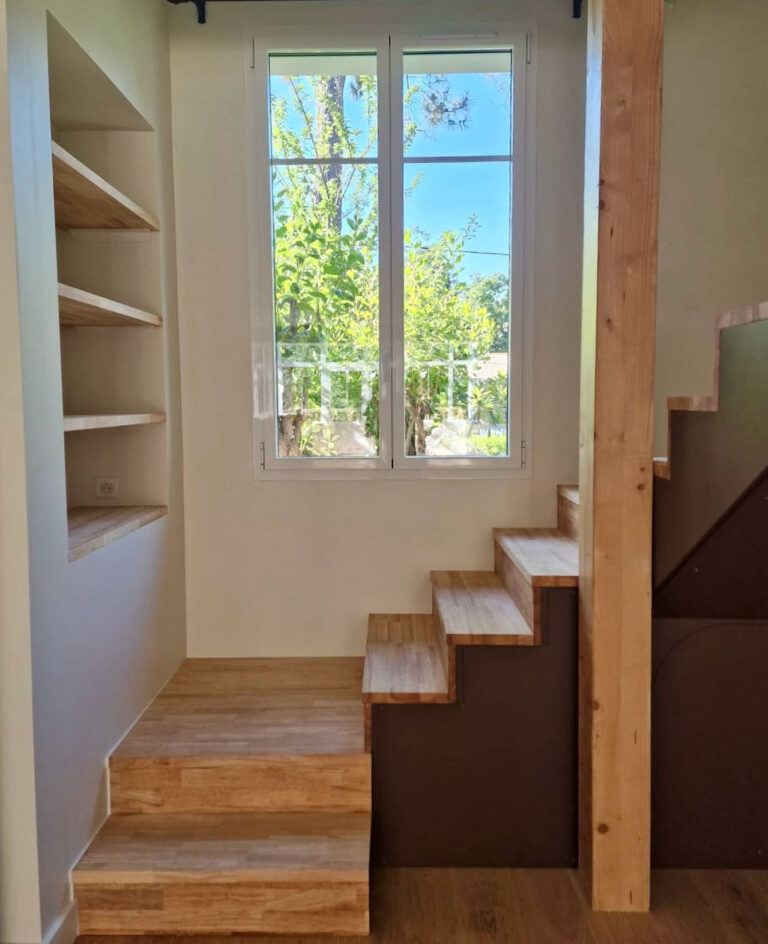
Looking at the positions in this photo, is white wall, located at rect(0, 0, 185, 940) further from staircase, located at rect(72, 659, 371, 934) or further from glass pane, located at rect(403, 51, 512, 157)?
glass pane, located at rect(403, 51, 512, 157)

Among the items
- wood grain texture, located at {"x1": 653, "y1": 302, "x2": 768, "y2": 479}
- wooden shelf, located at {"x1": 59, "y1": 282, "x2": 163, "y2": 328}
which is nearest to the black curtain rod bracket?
wooden shelf, located at {"x1": 59, "y1": 282, "x2": 163, "y2": 328}

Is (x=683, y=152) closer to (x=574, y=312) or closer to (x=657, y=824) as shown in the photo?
(x=574, y=312)

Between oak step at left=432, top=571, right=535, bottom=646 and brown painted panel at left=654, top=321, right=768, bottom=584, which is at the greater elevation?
brown painted panel at left=654, top=321, right=768, bottom=584

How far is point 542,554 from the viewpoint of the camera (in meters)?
2.53

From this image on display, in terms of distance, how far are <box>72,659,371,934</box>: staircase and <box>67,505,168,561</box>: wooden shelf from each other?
0.68m

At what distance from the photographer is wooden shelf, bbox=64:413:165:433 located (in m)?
2.12

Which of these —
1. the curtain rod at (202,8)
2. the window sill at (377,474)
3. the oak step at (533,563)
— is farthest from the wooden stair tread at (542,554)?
the curtain rod at (202,8)

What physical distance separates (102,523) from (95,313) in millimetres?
709

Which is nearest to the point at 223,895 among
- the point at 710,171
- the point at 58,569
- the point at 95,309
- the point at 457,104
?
the point at 58,569

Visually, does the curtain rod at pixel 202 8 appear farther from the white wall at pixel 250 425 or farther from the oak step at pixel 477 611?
the oak step at pixel 477 611

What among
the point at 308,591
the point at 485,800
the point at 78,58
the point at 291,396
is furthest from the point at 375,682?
the point at 78,58

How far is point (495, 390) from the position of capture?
3.06 m

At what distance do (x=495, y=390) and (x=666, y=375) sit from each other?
0.72 m

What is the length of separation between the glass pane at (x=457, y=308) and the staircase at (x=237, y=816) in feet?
3.80
